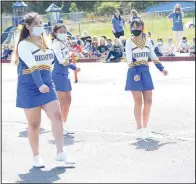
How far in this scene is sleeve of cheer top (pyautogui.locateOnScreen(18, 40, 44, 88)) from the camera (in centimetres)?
711

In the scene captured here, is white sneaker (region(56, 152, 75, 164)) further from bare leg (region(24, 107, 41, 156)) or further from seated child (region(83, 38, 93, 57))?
seated child (region(83, 38, 93, 57))

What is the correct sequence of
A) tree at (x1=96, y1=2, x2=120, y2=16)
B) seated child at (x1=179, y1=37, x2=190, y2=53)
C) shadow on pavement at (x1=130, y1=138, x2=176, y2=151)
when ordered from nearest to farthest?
shadow on pavement at (x1=130, y1=138, x2=176, y2=151), seated child at (x1=179, y1=37, x2=190, y2=53), tree at (x1=96, y1=2, x2=120, y2=16)

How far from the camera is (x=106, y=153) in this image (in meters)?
7.98

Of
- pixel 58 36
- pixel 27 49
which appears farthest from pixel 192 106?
pixel 27 49

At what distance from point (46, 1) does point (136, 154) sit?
3987 cm

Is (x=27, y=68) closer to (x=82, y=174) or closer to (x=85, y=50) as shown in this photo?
(x=82, y=174)

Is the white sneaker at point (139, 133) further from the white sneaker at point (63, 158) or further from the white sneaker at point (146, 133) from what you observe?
the white sneaker at point (63, 158)

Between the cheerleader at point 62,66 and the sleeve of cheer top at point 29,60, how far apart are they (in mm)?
1778

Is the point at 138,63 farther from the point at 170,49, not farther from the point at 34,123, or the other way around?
the point at 170,49

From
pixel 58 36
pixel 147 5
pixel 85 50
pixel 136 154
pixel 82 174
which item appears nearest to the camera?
pixel 82 174

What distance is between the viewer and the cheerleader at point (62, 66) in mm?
9156

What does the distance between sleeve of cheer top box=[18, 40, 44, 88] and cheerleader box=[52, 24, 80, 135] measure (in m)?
1.78

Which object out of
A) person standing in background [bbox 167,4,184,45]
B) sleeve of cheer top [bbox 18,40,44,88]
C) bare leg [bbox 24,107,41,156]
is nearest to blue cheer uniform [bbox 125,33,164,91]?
bare leg [bbox 24,107,41,156]

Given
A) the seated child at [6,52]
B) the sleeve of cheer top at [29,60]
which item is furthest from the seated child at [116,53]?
the sleeve of cheer top at [29,60]
